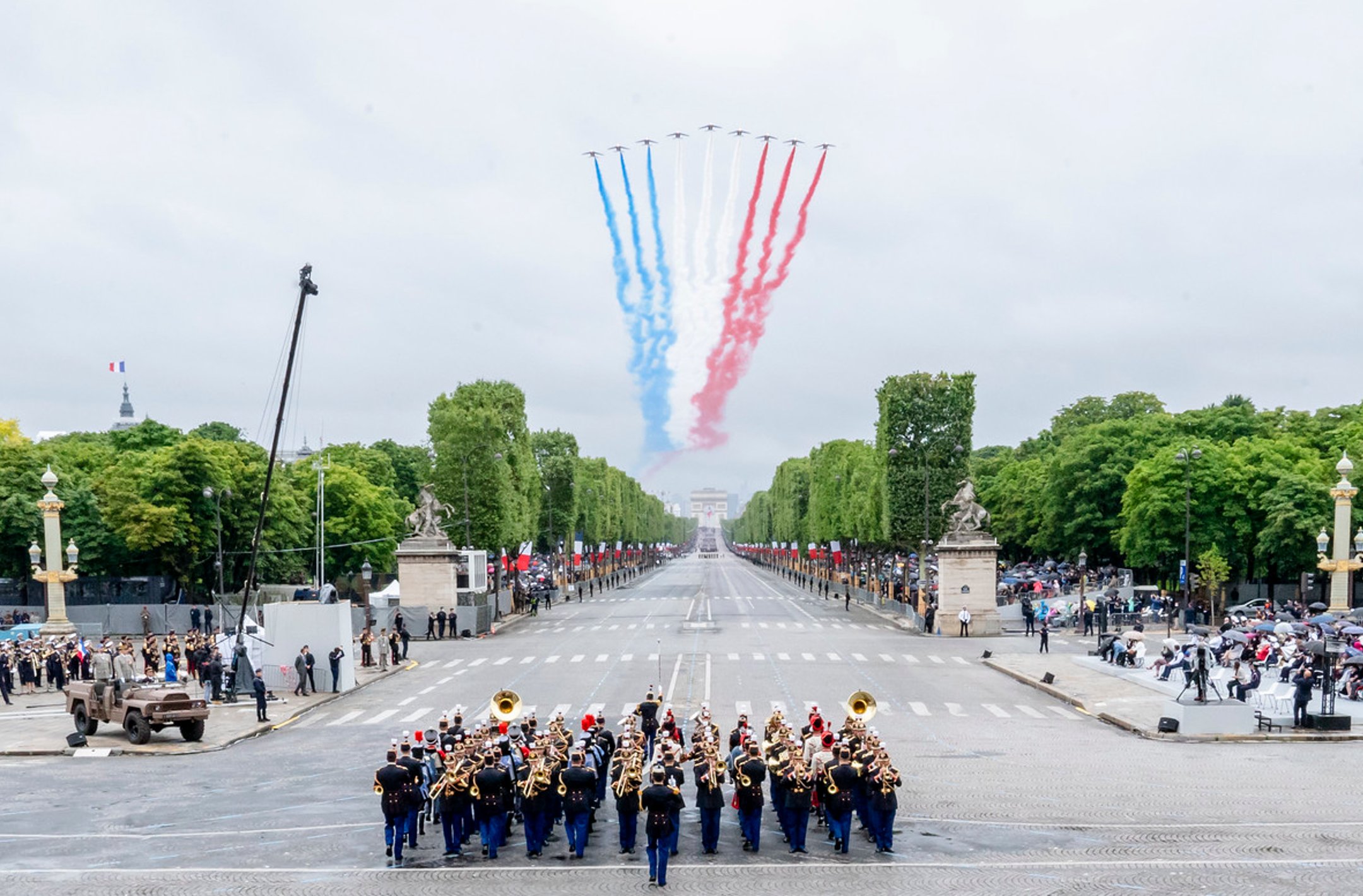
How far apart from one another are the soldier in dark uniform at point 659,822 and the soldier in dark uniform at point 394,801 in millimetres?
3601

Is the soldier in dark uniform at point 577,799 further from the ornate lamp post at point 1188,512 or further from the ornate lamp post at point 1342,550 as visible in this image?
the ornate lamp post at point 1188,512

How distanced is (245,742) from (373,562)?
212 ft

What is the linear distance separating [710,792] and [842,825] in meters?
2.13

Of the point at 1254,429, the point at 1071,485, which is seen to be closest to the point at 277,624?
the point at 1071,485

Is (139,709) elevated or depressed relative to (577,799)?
depressed

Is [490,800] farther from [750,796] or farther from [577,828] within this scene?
[750,796]

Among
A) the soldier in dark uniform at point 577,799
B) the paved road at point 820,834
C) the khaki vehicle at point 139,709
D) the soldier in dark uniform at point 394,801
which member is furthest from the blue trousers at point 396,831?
the khaki vehicle at point 139,709

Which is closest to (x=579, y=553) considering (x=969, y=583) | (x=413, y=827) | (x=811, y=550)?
(x=811, y=550)

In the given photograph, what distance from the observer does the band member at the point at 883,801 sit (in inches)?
723

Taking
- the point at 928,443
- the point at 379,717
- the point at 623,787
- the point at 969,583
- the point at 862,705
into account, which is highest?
the point at 928,443

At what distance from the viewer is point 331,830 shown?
20.0 m

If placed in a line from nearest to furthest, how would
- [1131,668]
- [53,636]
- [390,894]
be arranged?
[390,894] → [1131,668] → [53,636]

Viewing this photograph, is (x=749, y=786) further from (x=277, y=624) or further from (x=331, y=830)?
(x=277, y=624)

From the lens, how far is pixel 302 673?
1519 inches
